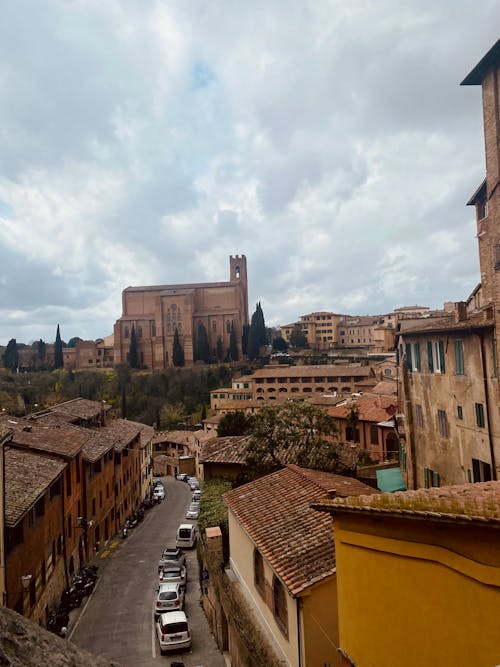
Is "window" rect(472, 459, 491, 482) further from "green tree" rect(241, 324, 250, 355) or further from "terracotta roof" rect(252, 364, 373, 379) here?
"green tree" rect(241, 324, 250, 355)

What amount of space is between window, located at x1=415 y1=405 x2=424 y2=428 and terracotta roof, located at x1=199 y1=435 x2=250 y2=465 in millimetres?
7508

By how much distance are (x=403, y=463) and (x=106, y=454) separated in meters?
18.0

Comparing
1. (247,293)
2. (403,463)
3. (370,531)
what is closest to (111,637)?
(403,463)

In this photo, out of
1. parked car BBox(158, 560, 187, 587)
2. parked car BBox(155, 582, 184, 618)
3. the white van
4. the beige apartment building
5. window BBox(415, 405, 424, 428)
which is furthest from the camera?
the white van

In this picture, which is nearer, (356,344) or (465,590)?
(465,590)

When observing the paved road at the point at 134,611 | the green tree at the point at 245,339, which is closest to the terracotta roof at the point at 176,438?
the paved road at the point at 134,611

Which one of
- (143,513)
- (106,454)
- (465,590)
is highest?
(465,590)

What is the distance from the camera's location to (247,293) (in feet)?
401

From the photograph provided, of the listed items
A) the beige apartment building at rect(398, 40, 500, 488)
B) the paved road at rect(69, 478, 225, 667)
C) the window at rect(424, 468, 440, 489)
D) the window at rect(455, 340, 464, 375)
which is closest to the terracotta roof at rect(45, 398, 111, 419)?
the paved road at rect(69, 478, 225, 667)

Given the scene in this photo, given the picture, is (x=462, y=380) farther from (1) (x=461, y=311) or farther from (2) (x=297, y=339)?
(2) (x=297, y=339)

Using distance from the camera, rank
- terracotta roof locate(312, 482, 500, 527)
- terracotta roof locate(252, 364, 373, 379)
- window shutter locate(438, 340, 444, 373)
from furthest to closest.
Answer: terracotta roof locate(252, 364, 373, 379) → window shutter locate(438, 340, 444, 373) → terracotta roof locate(312, 482, 500, 527)

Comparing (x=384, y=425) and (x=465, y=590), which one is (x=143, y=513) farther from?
(x=465, y=590)

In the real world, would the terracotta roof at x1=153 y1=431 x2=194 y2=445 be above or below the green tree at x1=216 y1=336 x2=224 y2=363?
below

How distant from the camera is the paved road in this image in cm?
1647
